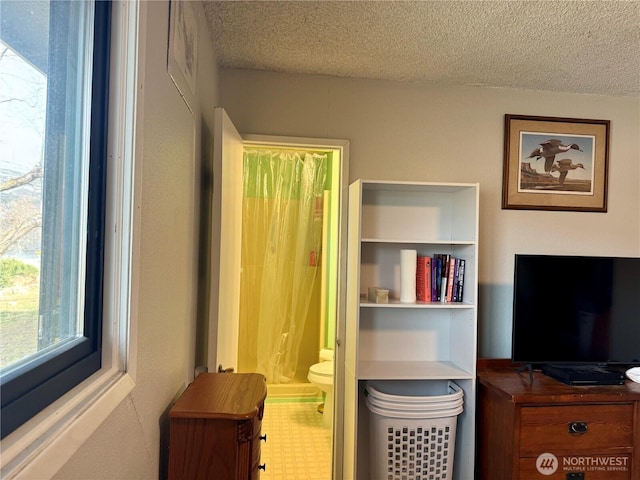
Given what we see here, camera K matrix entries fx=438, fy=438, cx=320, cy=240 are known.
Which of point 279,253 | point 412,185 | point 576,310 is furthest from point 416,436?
point 279,253

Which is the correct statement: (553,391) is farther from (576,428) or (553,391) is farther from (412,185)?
(412,185)

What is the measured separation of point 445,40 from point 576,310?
1504 millimetres

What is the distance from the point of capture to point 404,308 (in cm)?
251

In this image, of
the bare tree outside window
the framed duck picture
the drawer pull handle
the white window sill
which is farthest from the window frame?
the framed duck picture

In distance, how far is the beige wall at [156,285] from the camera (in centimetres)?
90

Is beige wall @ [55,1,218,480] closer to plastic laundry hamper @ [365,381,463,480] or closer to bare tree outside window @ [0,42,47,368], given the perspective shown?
bare tree outside window @ [0,42,47,368]

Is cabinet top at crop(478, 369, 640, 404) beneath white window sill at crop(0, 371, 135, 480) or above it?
beneath

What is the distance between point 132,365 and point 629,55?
2.51 m

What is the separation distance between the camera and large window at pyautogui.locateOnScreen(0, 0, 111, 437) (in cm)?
64

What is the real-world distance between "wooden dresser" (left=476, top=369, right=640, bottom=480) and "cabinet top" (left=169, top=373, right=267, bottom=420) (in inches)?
50.3

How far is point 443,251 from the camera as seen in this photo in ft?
8.32

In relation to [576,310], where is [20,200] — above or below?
above

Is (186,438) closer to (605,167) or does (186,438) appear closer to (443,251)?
(443,251)

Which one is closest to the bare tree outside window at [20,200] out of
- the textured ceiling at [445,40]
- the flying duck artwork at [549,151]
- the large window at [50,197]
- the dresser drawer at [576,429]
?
the large window at [50,197]
